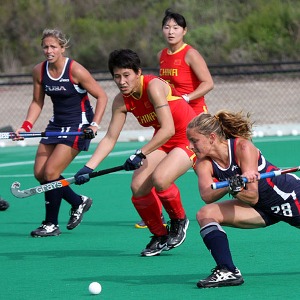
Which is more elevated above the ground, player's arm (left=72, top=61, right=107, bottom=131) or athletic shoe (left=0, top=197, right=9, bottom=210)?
player's arm (left=72, top=61, right=107, bottom=131)

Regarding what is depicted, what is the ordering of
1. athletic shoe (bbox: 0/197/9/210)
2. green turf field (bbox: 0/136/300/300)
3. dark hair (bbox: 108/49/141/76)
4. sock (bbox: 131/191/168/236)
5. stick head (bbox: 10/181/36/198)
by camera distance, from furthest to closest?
athletic shoe (bbox: 0/197/9/210)
stick head (bbox: 10/181/36/198)
sock (bbox: 131/191/168/236)
dark hair (bbox: 108/49/141/76)
green turf field (bbox: 0/136/300/300)

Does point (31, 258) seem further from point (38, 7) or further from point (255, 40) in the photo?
point (38, 7)

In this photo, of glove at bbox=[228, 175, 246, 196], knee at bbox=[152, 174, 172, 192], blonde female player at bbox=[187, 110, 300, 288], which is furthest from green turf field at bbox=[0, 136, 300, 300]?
glove at bbox=[228, 175, 246, 196]

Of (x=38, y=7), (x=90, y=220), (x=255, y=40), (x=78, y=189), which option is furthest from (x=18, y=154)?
(x=38, y=7)

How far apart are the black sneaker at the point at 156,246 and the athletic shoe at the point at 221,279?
1.42 m

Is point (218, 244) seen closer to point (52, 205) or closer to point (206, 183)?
point (206, 183)

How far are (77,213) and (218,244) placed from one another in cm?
333

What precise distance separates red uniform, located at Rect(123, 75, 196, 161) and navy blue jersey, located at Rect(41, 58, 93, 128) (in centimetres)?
133

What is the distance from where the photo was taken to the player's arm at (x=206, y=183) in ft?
22.2

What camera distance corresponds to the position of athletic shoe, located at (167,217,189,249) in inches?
329

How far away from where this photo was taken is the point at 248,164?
6.67m

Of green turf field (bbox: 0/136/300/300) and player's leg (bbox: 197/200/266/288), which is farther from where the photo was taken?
green turf field (bbox: 0/136/300/300)

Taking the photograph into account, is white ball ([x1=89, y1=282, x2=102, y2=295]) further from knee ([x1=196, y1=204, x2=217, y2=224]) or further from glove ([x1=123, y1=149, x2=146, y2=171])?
glove ([x1=123, y1=149, x2=146, y2=171])

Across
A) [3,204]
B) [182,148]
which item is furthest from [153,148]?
[3,204]
